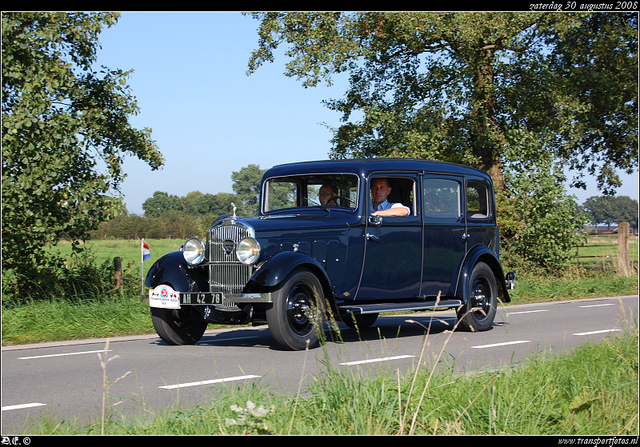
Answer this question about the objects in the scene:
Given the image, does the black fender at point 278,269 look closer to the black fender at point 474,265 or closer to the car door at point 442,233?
the car door at point 442,233

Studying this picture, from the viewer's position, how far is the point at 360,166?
9.31m

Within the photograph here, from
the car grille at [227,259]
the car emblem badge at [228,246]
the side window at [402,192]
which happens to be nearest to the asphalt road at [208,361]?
the car grille at [227,259]

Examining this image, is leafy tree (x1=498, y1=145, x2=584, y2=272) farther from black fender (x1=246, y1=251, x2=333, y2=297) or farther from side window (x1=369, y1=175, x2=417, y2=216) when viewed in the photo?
black fender (x1=246, y1=251, x2=333, y2=297)

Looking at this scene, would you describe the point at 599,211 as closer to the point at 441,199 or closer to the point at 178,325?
the point at 441,199

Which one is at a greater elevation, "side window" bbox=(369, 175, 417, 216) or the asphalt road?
"side window" bbox=(369, 175, 417, 216)

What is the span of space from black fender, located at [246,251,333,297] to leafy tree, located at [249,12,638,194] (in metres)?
12.6

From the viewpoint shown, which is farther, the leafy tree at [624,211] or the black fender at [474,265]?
the leafy tree at [624,211]

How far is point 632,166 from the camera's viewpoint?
2662cm

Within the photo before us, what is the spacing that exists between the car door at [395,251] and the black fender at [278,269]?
0.96 metres

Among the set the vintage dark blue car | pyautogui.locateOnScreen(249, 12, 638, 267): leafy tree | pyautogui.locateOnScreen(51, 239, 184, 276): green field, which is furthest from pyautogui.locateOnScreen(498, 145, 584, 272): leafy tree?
pyautogui.locateOnScreen(51, 239, 184, 276): green field

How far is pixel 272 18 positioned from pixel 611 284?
Result: 499 inches

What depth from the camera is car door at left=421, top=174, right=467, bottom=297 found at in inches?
385

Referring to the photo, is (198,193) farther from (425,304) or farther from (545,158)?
(425,304)

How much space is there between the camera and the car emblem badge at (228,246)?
838 cm
